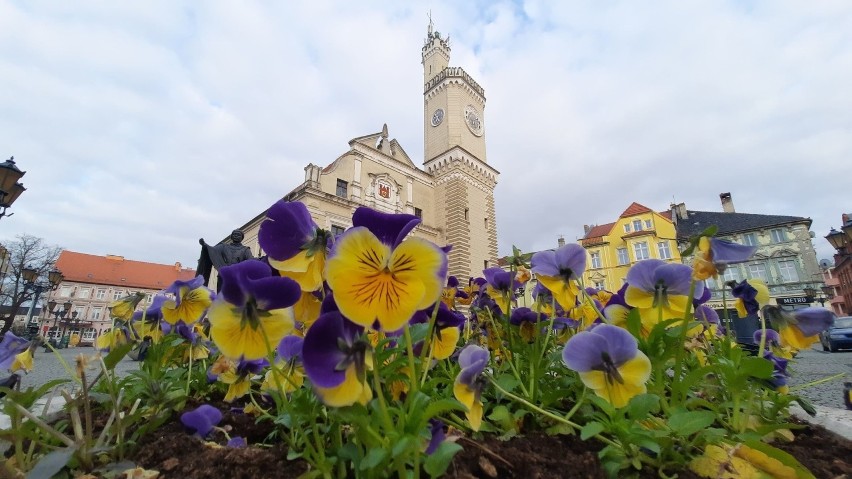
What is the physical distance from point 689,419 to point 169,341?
1795 millimetres

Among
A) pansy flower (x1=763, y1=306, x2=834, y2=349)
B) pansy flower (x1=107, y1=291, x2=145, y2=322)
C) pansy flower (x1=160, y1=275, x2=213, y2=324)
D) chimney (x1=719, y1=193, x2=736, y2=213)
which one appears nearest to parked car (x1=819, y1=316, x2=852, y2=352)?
pansy flower (x1=763, y1=306, x2=834, y2=349)

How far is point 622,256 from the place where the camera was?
2173 cm

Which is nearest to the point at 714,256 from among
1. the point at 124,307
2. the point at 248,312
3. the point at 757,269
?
the point at 248,312

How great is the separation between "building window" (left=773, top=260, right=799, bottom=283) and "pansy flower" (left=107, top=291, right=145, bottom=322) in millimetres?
28047

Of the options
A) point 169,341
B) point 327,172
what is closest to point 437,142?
point 327,172

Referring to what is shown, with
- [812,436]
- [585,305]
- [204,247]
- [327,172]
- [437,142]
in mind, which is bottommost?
[812,436]

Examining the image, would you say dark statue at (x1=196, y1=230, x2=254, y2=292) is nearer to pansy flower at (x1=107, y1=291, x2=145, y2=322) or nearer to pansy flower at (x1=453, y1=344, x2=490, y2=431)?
pansy flower at (x1=107, y1=291, x2=145, y2=322)

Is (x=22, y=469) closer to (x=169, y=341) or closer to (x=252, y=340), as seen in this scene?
(x=252, y=340)

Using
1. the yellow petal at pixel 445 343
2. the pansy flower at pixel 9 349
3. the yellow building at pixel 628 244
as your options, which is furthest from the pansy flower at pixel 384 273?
the yellow building at pixel 628 244

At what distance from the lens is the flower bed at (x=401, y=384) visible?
576 mm

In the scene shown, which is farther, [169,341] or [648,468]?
[169,341]

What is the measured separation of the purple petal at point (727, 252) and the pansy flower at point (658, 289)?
0.13m

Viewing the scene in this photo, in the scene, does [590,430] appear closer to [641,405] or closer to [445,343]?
[641,405]

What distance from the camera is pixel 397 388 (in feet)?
2.95
